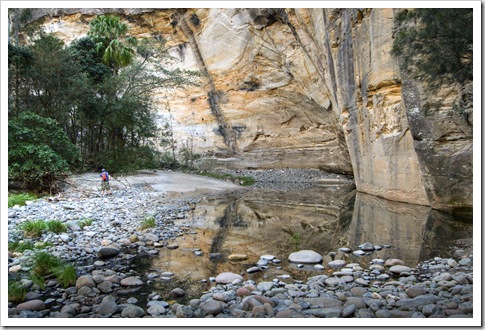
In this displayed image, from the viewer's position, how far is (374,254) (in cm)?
585

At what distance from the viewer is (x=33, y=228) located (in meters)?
6.10

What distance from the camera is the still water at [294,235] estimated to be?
5.22 m

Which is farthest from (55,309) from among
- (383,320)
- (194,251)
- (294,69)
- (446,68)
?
(294,69)

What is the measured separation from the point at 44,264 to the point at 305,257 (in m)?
3.67

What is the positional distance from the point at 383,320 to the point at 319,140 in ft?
73.0

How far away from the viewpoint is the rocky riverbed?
11.0 ft

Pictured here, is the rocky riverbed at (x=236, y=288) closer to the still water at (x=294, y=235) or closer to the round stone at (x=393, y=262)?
the round stone at (x=393, y=262)

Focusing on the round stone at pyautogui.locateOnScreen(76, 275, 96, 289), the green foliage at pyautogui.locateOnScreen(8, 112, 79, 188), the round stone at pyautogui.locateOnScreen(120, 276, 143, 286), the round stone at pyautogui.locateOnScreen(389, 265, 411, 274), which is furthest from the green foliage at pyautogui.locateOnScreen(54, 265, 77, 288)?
the green foliage at pyautogui.locateOnScreen(8, 112, 79, 188)

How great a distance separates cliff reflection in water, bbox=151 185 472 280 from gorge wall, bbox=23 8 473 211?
3.93 feet

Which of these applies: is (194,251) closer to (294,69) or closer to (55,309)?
(55,309)

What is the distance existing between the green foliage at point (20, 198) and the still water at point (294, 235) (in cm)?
369

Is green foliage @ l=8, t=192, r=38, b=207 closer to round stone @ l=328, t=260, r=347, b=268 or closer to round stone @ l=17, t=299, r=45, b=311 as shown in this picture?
round stone @ l=17, t=299, r=45, b=311

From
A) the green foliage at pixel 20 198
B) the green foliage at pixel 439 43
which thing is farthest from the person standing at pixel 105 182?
the green foliage at pixel 439 43

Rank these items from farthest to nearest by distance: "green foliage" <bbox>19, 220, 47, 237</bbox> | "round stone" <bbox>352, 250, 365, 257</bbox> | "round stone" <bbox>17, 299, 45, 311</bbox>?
"green foliage" <bbox>19, 220, 47, 237</bbox>, "round stone" <bbox>352, 250, 365, 257</bbox>, "round stone" <bbox>17, 299, 45, 311</bbox>
